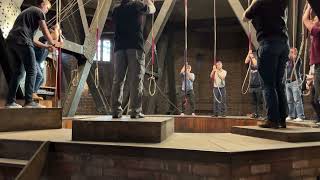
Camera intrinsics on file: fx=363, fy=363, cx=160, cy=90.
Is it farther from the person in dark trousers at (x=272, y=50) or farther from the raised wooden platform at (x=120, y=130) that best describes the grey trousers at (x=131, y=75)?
the person in dark trousers at (x=272, y=50)

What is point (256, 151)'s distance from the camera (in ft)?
9.37

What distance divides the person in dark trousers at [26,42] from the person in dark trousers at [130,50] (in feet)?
3.83

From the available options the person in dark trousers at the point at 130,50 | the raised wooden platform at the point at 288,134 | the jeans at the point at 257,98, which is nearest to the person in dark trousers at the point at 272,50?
the raised wooden platform at the point at 288,134

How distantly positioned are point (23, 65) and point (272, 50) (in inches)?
117

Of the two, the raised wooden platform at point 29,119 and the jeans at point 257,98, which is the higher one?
the jeans at point 257,98

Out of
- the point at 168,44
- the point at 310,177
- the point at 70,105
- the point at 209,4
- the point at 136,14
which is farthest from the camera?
the point at 168,44

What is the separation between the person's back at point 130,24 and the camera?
3.71 metres

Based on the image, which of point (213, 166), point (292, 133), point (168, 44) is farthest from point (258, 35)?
point (168, 44)

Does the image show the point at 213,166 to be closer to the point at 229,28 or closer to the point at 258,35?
the point at 258,35

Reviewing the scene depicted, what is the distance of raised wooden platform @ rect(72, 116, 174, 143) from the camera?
3277mm

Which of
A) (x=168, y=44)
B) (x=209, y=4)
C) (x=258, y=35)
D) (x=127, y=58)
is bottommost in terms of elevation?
(x=127, y=58)

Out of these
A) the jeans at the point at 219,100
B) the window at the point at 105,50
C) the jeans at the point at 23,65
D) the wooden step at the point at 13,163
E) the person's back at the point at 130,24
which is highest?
the window at the point at 105,50

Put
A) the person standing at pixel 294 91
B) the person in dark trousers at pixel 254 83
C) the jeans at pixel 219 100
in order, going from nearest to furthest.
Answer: the person standing at pixel 294 91, the person in dark trousers at pixel 254 83, the jeans at pixel 219 100

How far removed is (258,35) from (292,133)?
1.10m
